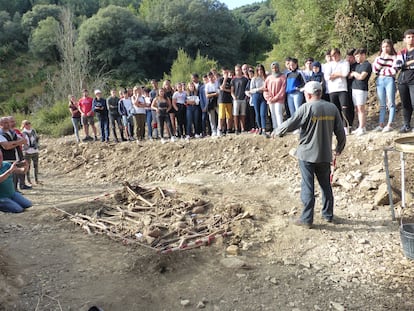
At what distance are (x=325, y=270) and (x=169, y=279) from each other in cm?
171

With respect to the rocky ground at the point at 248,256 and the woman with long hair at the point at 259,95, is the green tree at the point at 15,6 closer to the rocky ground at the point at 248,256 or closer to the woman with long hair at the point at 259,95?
the woman with long hair at the point at 259,95

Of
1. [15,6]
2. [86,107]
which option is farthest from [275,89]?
[15,6]

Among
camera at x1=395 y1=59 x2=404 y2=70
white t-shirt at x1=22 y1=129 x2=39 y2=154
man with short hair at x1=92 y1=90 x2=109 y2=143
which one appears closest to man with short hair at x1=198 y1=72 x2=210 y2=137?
man with short hair at x1=92 y1=90 x2=109 y2=143

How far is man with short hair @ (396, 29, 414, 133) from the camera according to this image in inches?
274

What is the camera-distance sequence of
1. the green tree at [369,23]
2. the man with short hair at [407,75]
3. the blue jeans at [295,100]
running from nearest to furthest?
the man with short hair at [407,75] → the blue jeans at [295,100] → the green tree at [369,23]

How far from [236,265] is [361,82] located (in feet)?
16.5

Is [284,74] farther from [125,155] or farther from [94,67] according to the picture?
[94,67]

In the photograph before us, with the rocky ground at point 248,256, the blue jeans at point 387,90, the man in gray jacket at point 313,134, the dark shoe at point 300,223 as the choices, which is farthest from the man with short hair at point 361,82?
the dark shoe at point 300,223

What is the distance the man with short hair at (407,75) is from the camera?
697 cm

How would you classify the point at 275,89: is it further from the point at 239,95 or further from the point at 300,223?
the point at 300,223

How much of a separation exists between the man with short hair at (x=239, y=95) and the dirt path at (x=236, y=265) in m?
2.87

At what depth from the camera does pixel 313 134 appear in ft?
16.9

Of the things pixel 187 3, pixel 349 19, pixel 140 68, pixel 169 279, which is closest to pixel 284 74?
pixel 349 19

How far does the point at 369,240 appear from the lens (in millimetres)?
4910
